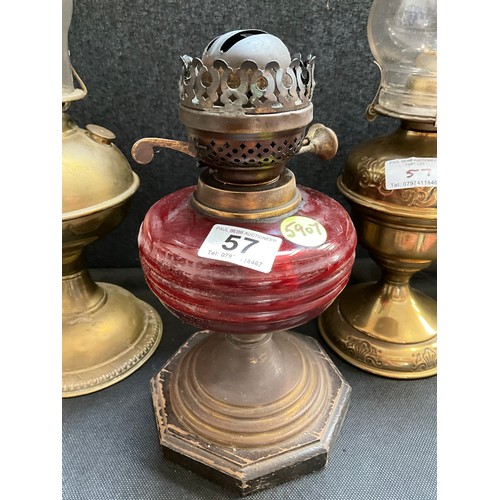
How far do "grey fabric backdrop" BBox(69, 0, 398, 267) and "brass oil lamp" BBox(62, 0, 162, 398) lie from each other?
0.17 metres

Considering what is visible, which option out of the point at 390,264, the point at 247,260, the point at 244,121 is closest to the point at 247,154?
the point at 244,121

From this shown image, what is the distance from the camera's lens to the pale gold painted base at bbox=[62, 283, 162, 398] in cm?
110

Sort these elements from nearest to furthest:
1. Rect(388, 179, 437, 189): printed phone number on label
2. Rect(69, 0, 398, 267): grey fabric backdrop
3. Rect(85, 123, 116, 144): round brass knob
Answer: Rect(388, 179, 437, 189): printed phone number on label
Rect(85, 123, 116, 144): round brass knob
Rect(69, 0, 398, 267): grey fabric backdrop

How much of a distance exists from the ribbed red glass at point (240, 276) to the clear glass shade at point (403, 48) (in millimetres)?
370

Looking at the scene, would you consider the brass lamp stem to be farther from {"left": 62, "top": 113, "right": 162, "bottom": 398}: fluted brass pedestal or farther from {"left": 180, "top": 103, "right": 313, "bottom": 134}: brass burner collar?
{"left": 180, "top": 103, "right": 313, "bottom": 134}: brass burner collar

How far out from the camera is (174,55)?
1261 millimetres

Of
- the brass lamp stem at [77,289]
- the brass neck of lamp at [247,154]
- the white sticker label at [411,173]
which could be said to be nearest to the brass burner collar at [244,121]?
the brass neck of lamp at [247,154]

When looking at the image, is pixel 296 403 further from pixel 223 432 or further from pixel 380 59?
pixel 380 59

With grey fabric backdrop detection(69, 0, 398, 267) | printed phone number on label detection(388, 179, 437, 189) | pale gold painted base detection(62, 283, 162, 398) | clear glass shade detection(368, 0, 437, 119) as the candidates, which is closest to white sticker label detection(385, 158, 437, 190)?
printed phone number on label detection(388, 179, 437, 189)

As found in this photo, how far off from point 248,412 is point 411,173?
58 cm

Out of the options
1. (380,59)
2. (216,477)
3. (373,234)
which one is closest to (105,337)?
(216,477)

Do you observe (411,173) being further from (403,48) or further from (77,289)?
(77,289)

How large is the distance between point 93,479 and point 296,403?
42cm

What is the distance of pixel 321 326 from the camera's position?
4.21ft
